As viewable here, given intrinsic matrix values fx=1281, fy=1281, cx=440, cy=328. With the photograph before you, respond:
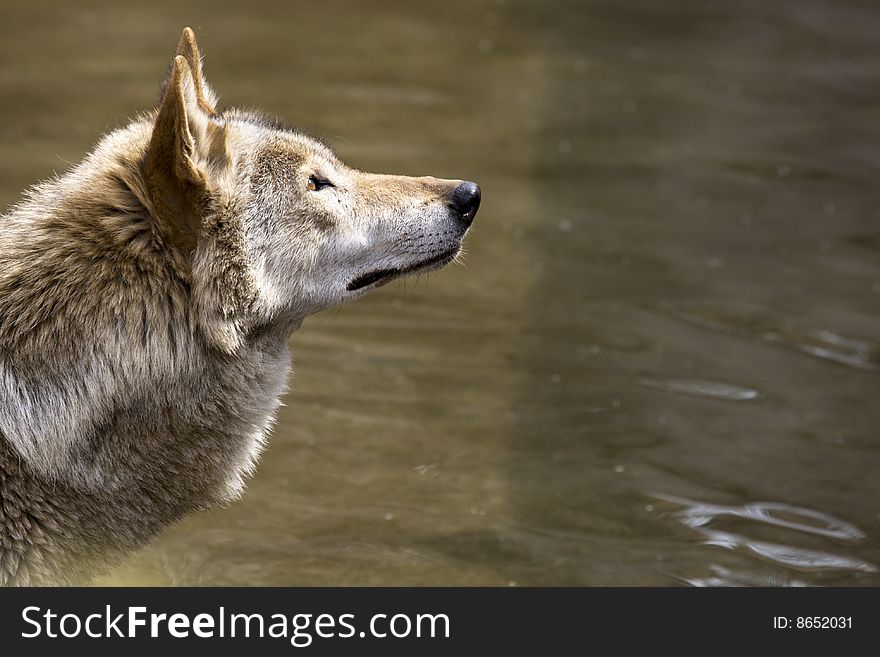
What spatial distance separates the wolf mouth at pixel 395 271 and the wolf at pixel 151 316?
54mm

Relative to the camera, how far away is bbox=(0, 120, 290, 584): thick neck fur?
3.08m

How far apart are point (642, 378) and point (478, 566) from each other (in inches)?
59.3

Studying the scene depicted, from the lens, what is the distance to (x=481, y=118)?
26.0 feet

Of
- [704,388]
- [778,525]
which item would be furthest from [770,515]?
[704,388]

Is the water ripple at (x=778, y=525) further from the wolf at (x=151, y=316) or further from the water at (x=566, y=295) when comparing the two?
the wolf at (x=151, y=316)

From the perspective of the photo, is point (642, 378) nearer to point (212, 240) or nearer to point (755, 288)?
point (755, 288)

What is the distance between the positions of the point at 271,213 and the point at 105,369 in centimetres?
62

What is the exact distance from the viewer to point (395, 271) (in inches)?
144

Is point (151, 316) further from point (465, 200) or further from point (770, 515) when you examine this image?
point (770, 515)

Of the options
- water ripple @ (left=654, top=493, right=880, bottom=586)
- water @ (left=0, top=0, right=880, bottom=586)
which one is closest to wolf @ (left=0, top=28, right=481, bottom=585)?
water @ (left=0, top=0, right=880, bottom=586)

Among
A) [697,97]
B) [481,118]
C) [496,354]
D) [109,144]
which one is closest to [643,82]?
[697,97]

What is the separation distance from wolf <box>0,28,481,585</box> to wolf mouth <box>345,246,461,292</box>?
54 millimetres

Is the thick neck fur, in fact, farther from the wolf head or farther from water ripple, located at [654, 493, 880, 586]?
water ripple, located at [654, 493, 880, 586]

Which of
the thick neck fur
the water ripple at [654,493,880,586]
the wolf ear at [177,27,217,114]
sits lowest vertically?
the water ripple at [654,493,880,586]
